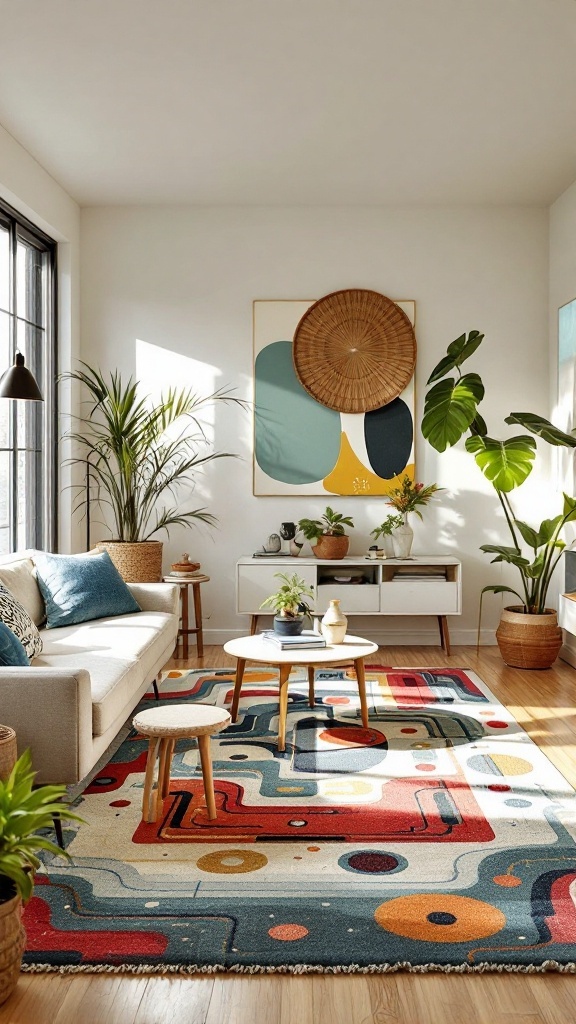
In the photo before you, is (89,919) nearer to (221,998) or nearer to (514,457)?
(221,998)

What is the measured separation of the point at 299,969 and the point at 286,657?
178cm

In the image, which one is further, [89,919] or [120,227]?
[120,227]

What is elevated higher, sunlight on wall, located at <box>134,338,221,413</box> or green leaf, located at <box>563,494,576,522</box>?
sunlight on wall, located at <box>134,338,221,413</box>

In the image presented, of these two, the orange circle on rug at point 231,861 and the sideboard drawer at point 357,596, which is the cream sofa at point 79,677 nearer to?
the orange circle on rug at point 231,861

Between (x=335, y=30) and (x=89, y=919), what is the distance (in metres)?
3.47

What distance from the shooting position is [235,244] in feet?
20.5

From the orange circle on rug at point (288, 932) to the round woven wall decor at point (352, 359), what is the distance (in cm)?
429

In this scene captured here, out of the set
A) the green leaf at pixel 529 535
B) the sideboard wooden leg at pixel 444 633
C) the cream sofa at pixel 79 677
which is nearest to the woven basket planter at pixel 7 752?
the cream sofa at pixel 79 677

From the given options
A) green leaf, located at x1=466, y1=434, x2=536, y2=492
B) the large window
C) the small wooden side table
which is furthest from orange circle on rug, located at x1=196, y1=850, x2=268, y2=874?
green leaf, located at x1=466, y1=434, x2=536, y2=492

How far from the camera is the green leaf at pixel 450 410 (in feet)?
18.2

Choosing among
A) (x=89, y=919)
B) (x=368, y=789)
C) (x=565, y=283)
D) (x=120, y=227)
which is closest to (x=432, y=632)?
(x=565, y=283)

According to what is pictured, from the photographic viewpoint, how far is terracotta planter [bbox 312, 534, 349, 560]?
19.4 feet

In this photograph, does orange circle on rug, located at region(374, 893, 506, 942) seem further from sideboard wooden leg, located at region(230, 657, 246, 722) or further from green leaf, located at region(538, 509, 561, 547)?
green leaf, located at region(538, 509, 561, 547)

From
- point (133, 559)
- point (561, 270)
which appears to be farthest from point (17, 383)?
point (561, 270)
